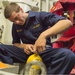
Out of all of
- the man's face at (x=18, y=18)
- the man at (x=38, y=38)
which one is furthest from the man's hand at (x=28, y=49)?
the man's face at (x=18, y=18)

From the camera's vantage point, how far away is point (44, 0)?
2434 millimetres

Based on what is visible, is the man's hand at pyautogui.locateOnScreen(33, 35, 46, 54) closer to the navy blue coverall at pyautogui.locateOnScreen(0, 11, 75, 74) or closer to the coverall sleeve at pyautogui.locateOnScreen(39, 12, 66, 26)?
the navy blue coverall at pyautogui.locateOnScreen(0, 11, 75, 74)

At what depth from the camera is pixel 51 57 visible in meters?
1.24

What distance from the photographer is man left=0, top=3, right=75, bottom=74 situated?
3.89 feet

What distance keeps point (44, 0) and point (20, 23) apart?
1.13m

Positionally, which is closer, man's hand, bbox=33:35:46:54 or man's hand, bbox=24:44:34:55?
man's hand, bbox=33:35:46:54

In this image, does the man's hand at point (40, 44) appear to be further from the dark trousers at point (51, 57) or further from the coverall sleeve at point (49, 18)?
the coverall sleeve at point (49, 18)

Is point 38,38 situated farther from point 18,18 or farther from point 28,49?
point 18,18

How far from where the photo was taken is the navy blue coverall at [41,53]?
1188 mm

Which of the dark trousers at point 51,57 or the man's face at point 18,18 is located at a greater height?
the man's face at point 18,18

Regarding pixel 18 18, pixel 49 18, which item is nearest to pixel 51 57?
pixel 49 18

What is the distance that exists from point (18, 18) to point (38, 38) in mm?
260

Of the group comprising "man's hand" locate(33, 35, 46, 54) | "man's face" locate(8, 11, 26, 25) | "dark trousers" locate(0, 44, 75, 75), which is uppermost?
"man's face" locate(8, 11, 26, 25)

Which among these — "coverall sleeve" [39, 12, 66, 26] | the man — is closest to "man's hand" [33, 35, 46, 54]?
the man
